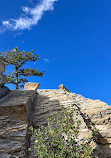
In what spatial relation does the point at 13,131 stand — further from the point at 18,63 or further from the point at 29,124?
the point at 18,63

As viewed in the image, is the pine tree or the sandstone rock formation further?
the pine tree

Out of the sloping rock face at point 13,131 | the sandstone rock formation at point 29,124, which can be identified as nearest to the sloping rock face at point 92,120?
the sandstone rock formation at point 29,124

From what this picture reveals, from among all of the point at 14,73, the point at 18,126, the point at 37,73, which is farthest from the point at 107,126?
the point at 14,73

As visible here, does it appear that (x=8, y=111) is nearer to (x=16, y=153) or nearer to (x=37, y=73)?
(x=16, y=153)

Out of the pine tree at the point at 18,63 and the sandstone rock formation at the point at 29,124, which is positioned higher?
the pine tree at the point at 18,63

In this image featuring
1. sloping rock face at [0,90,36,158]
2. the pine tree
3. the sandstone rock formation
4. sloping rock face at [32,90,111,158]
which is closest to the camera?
sloping rock face at [0,90,36,158]

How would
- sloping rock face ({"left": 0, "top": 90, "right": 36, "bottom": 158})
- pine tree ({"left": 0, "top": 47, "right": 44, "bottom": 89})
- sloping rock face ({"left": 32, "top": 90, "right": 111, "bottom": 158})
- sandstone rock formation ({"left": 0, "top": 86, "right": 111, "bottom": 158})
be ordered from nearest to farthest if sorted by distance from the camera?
sloping rock face ({"left": 0, "top": 90, "right": 36, "bottom": 158}) < sandstone rock formation ({"left": 0, "top": 86, "right": 111, "bottom": 158}) < sloping rock face ({"left": 32, "top": 90, "right": 111, "bottom": 158}) < pine tree ({"left": 0, "top": 47, "right": 44, "bottom": 89})

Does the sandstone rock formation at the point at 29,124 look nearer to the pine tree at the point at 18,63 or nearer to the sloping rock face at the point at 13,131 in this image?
the sloping rock face at the point at 13,131

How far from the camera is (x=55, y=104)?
27.6 ft

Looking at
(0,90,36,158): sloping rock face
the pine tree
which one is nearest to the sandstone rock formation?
(0,90,36,158): sloping rock face

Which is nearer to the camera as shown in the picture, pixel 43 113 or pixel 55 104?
pixel 43 113

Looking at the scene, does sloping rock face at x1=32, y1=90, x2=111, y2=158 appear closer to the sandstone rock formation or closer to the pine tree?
the sandstone rock formation

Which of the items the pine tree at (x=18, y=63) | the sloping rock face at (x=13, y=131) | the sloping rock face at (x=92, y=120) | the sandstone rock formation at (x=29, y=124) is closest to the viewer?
the sloping rock face at (x=13, y=131)

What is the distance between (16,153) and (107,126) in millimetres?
4744
